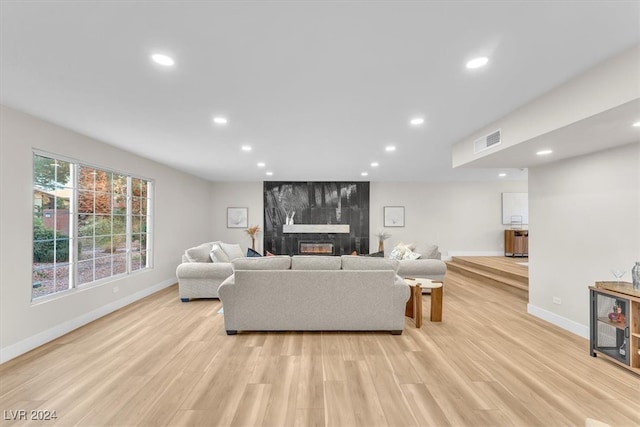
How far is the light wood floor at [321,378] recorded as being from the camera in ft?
6.84

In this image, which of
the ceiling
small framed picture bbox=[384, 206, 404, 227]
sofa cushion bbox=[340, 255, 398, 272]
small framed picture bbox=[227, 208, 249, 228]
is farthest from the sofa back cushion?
small framed picture bbox=[384, 206, 404, 227]

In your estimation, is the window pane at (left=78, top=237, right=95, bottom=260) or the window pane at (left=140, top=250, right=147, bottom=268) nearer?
the window pane at (left=78, top=237, right=95, bottom=260)

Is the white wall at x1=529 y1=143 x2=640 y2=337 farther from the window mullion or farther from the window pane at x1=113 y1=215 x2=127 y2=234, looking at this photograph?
the window pane at x1=113 y1=215 x2=127 y2=234

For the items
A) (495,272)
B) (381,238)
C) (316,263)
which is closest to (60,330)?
(316,263)

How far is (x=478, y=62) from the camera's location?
203 centimetres

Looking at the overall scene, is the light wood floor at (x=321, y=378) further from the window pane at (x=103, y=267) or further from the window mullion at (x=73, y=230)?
the window pane at (x=103, y=267)

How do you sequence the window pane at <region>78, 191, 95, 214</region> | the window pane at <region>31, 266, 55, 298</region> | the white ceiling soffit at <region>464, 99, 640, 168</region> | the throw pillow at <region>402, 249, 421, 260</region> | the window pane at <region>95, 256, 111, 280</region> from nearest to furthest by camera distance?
the white ceiling soffit at <region>464, 99, 640, 168</region> → the window pane at <region>31, 266, 55, 298</region> → the window pane at <region>78, 191, 95, 214</region> → the window pane at <region>95, 256, 111, 280</region> → the throw pillow at <region>402, 249, 421, 260</region>

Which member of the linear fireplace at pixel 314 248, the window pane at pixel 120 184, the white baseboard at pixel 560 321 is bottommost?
the white baseboard at pixel 560 321

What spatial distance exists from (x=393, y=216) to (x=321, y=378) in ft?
22.1

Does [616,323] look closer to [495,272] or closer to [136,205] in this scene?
[495,272]

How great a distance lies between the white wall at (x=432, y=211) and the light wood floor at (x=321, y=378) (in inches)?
197

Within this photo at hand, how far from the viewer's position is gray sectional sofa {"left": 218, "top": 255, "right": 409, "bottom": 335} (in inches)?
139

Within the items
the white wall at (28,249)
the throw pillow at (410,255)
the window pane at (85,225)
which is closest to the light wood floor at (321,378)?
the white wall at (28,249)

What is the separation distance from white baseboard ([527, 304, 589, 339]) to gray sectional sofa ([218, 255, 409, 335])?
7.07 feet
